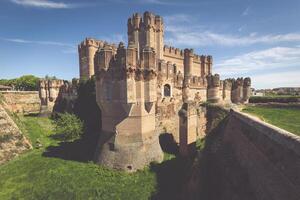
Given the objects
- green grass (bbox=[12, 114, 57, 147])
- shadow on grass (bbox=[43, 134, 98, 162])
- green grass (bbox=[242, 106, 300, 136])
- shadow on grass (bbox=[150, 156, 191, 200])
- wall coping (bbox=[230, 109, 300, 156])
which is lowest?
shadow on grass (bbox=[150, 156, 191, 200])

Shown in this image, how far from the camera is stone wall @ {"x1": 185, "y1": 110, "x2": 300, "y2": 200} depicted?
6003 millimetres

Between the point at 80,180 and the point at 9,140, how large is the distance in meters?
11.4

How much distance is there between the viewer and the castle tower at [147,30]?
2828cm

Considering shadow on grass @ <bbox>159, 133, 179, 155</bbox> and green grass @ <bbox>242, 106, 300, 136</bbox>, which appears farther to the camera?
shadow on grass @ <bbox>159, 133, 179, 155</bbox>

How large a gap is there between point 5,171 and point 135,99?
12.2m

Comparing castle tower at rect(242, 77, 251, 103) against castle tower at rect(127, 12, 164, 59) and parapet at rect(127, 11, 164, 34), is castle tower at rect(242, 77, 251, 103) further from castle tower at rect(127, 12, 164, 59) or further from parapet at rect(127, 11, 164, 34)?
parapet at rect(127, 11, 164, 34)

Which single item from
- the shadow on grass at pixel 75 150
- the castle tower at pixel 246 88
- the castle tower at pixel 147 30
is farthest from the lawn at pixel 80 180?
the castle tower at pixel 246 88

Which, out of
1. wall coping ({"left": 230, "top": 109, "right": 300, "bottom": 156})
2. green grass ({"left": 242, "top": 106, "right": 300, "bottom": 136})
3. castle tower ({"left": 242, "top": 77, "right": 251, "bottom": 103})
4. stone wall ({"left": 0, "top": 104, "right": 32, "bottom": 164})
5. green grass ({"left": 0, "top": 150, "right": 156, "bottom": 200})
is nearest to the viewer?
wall coping ({"left": 230, "top": 109, "right": 300, "bottom": 156})

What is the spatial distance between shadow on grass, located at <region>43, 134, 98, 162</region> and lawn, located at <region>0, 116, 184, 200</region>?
0.87 m

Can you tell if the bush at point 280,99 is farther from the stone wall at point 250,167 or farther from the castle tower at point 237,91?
the stone wall at point 250,167

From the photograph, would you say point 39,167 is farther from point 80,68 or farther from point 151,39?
point 80,68

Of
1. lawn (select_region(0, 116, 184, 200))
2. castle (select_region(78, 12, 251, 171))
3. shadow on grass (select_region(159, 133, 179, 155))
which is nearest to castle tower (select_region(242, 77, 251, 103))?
shadow on grass (select_region(159, 133, 179, 155))

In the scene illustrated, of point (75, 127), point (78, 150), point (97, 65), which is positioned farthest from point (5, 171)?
point (97, 65)

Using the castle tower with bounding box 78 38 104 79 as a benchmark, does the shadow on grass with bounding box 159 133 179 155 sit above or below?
below
